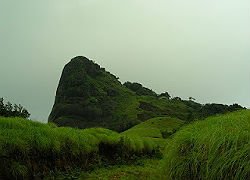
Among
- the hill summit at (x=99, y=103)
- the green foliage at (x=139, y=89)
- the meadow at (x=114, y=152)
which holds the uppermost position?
the green foliage at (x=139, y=89)

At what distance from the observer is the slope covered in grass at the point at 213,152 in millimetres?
5957

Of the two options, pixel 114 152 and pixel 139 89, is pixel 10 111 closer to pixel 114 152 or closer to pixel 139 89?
pixel 114 152

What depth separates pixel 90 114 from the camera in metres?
60.2

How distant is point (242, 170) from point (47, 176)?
5877mm

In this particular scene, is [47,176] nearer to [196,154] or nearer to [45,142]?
[45,142]

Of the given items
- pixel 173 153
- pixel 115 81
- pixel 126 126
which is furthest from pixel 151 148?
pixel 115 81

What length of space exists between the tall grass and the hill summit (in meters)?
37.5

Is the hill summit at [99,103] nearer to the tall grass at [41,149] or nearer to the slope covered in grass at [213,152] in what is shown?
the tall grass at [41,149]

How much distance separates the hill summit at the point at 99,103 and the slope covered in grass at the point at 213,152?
43.1 metres

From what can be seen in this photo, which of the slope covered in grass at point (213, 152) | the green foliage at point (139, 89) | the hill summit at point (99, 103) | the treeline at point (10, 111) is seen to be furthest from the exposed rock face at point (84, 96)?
the slope covered in grass at point (213, 152)

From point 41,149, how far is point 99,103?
5354cm

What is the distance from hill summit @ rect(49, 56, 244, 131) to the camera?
59281mm

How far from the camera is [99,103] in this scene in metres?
63.6

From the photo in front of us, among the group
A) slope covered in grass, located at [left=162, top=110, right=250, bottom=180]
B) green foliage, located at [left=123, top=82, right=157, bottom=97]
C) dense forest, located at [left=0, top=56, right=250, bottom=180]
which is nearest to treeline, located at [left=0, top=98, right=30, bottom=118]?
dense forest, located at [left=0, top=56, right=250, bottom=180]
